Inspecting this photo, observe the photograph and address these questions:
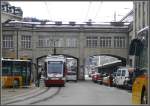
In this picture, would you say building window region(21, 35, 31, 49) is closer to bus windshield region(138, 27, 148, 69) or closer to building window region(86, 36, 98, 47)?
building window region(86, 36, 98, 47)

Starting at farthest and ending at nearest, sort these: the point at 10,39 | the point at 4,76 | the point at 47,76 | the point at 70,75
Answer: the point at 10,39
the point at 70,75
the point at 47,76
the point at 4,76

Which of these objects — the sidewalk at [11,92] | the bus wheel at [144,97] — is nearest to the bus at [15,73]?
the sidewalk at [11,92]

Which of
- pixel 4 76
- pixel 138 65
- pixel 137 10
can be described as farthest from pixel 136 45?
pixel 137 10

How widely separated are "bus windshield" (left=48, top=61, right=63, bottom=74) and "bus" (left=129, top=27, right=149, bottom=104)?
34.6m

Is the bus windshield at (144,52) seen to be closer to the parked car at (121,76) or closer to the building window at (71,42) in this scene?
the parked car at (121,76)

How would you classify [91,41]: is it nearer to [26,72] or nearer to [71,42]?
[71,42]

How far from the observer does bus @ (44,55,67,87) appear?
2026 inches

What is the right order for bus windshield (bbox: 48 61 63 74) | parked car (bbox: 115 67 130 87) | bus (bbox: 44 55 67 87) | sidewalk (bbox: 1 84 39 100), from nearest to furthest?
sidewalk (bbox: 1 84 39 100), parked car (bbox: 115 67 130 87), bus (bbox: 44 55 67 87), bus windshield (bbox: 48 61 63 74)

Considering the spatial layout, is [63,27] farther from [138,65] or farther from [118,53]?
[138,65]

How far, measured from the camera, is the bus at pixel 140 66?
15.6 meters

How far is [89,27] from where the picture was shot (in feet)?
284

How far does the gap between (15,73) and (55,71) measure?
8.13 metres

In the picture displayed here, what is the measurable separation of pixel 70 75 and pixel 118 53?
1110 centimetres

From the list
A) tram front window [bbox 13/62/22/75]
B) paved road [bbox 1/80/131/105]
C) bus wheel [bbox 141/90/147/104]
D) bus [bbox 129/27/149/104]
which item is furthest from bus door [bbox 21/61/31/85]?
bus wheel [bbox 141/90/147/104]
